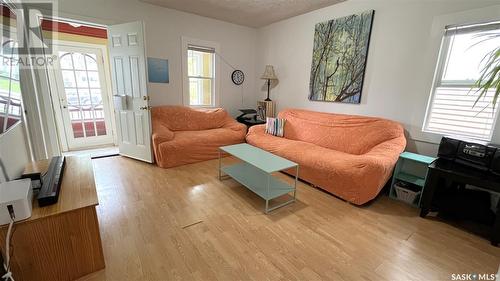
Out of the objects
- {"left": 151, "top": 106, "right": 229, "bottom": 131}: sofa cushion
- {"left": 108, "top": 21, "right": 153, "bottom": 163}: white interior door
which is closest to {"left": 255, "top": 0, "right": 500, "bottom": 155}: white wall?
{"left": 151, "top": 106, "right": 229, "bottom": 131}: sofa cushion

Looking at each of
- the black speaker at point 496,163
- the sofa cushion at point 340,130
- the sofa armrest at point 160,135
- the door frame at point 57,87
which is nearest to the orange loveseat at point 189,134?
the sofa armrest at point 160,135

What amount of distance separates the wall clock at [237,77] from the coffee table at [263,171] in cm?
223

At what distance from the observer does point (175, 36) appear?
12.4 ft

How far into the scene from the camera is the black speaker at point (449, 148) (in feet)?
6.85

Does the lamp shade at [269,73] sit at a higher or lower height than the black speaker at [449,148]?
higher

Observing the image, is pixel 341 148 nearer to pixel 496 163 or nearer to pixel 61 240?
pixel 496 163

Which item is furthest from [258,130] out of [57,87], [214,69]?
[57,87]

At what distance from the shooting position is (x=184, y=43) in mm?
3877

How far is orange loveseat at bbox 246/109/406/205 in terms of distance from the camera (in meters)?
2.29

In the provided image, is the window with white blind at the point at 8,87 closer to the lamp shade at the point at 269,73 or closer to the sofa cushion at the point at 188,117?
the sofa cushion at the point at 188,117

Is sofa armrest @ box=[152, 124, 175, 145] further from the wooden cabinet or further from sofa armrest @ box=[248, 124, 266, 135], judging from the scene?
the wooden cabinet

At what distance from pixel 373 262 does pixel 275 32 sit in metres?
4.10

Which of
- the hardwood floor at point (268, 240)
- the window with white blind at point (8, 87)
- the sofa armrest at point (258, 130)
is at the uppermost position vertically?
the window with white blind at point (8, 87)

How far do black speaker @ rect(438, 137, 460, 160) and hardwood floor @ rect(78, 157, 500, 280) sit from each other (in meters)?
0.66
